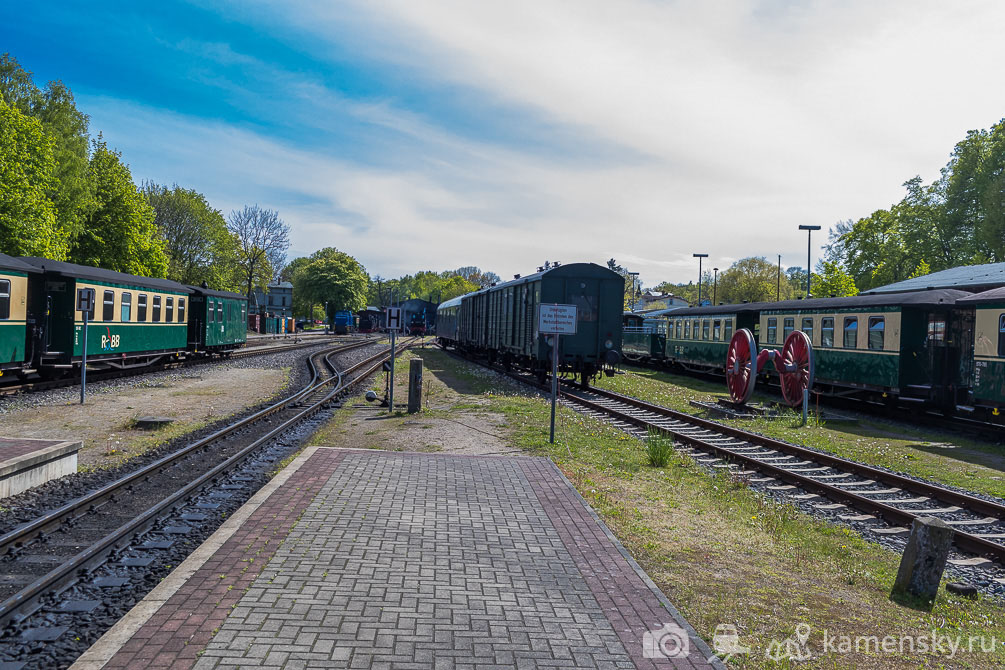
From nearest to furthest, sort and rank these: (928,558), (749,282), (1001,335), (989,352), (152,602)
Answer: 1. (152,602)
2. (928,558)
3. (1001,335)
4. (989,352)
5. (749,282)

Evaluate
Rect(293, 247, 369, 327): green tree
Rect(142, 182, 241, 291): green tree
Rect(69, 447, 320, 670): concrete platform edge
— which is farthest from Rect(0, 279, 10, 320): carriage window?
Rect(293, 247, 369, 327): green tree

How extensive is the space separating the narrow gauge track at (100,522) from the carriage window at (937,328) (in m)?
15.0

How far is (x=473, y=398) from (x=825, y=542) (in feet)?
39.5

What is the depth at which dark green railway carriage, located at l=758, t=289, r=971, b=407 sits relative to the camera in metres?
15.5

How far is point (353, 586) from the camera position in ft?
15.8

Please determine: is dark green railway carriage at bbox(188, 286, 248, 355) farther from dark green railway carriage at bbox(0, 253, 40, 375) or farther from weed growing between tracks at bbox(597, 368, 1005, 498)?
weed growing between tracks at bbox(597, 368, 1005, 498)

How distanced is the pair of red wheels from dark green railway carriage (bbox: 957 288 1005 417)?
10.3ft

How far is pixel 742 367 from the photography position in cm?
1656

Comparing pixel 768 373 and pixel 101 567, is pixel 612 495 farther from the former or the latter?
pixel 768 373

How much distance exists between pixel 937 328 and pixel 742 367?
14.8ft

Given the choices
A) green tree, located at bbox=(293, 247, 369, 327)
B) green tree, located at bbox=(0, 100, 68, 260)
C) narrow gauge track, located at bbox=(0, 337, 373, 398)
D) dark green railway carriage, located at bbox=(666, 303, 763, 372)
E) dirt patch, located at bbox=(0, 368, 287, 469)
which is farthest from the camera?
green tree, located at bbox=(293, 247, 369, 327)

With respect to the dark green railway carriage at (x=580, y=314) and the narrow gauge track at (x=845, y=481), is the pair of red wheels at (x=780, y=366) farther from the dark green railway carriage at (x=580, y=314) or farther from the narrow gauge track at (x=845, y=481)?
the dark green railway carriage at (x=580, y=314)

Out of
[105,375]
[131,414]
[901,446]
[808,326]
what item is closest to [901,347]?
[901,446]

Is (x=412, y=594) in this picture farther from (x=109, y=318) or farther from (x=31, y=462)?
(x=109, y=318)
